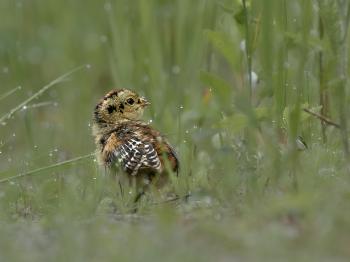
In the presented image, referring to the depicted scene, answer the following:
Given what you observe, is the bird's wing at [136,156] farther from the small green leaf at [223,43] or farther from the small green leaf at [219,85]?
the small green leaf at [223,43]

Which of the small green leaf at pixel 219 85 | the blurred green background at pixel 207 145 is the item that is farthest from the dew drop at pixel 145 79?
the small green leaf at pixel 219 85

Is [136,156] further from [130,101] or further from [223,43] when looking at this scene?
[130,101]

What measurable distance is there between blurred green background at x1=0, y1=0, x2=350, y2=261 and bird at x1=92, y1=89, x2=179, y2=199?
12 cm

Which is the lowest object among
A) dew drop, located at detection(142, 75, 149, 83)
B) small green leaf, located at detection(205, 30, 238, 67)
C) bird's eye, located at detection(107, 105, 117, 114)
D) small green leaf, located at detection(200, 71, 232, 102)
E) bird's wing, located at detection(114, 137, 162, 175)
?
bird's wing, located at detection(114, 137, 162, 175)

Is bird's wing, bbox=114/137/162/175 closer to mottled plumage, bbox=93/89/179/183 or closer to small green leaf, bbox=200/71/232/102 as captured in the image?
mottled plumage, bbox=93/89/179/183

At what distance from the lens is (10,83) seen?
9.00 metres

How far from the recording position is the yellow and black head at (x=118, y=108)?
6.52 metres

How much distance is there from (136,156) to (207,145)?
1.40 m

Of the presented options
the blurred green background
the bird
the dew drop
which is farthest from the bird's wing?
the dew drop

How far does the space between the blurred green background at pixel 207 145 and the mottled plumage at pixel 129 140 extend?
0.42 feet

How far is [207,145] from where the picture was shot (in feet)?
22.8

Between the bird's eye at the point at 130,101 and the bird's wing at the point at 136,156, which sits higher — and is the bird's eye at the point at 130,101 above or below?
above

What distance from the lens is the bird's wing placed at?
558cm

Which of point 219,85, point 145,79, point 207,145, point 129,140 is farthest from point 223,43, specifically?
point 145,79
